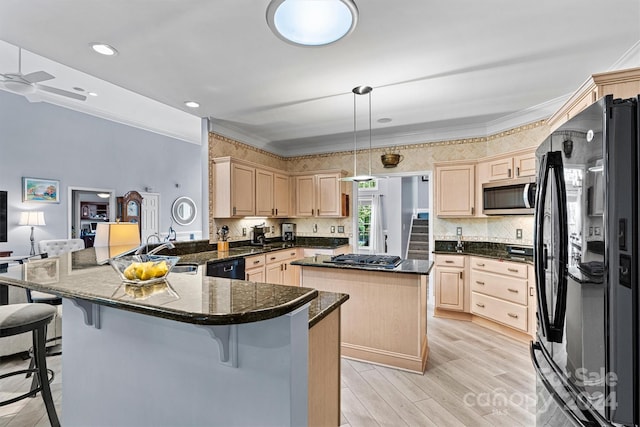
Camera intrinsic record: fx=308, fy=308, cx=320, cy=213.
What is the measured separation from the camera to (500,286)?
12.0 feet

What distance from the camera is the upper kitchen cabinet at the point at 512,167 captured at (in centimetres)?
348

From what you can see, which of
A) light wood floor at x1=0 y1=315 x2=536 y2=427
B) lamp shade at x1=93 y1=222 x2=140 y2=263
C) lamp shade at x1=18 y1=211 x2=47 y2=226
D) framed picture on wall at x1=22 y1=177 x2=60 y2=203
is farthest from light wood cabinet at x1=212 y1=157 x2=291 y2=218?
framed picture on wall at x1=22 y1=177 x2=60 y2=203

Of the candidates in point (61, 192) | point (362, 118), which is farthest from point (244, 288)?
point (61, 192)

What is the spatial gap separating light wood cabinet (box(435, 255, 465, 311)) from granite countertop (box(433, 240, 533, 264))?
0.12 m

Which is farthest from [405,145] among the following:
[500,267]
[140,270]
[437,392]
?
[140,270]

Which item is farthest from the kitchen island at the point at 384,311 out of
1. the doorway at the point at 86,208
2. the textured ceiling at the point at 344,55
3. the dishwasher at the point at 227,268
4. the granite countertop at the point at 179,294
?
the doorway at the point at 86,208

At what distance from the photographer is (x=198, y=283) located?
4.50 feet

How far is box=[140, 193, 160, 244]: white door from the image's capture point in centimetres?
712

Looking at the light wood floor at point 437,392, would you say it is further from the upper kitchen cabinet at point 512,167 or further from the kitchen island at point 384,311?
the upper kitchen cabinet at point 512,167

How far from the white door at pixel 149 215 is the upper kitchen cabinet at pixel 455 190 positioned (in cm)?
637

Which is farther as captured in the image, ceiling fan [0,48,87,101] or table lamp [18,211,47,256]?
table lamp [18,211,47,256]

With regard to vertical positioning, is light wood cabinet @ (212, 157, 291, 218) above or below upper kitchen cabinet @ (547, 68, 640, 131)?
below

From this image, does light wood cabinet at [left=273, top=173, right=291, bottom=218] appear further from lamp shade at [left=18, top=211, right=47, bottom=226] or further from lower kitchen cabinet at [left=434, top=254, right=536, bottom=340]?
lamp shade at [left=18, top=211, right=47, bottom=226]

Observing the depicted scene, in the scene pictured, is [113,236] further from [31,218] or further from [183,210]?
[183,210]
